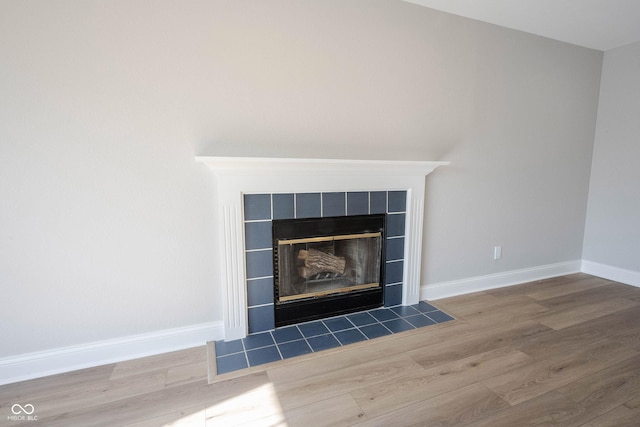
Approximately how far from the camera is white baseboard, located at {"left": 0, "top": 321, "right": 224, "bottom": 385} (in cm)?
162

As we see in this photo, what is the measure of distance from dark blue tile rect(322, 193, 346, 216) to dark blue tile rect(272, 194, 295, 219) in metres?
0.23

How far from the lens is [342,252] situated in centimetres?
235

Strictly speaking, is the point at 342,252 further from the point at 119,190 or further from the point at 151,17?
the point at 151,17

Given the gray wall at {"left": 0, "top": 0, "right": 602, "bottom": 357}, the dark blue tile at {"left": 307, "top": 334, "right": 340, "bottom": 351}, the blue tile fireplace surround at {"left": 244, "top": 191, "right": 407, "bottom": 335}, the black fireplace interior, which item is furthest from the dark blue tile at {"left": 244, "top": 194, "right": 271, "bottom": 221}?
the dark blue tile at {"left": 307, "top": 334, "right": 340, "bottom": 351}

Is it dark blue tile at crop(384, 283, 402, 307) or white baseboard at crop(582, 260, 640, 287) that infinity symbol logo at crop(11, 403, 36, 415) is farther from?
white baseboard at crop(582, 260, 640, 287)

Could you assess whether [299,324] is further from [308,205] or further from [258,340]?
[308,205]

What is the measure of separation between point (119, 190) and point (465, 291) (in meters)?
2.77

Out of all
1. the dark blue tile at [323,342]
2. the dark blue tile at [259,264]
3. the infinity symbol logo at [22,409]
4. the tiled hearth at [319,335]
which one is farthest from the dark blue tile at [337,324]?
the infinity symbol logo at [22,409]

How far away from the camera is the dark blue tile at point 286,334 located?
200 centimetres

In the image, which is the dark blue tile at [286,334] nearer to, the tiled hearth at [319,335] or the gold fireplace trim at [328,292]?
→ the tiled hearth at [319,335]

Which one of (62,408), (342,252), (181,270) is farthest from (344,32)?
(62,408)

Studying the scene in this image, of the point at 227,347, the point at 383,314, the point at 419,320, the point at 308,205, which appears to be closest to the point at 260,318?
the point at 227,347

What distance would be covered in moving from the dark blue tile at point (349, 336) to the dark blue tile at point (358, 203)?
0.81 metres

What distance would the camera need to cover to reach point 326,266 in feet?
7.66
